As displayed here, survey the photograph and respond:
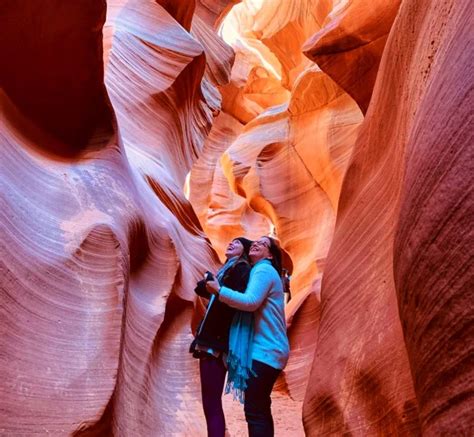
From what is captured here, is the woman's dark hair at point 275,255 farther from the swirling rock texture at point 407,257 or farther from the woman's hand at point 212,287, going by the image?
the woman's hand at point 212,287

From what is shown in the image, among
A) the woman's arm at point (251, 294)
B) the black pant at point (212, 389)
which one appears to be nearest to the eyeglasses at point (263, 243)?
the woman's arm at point (251, 294)

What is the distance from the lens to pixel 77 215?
12.0 feet

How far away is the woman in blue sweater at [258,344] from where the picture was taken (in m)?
3.27

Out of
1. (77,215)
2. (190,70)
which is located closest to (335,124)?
(190,70)

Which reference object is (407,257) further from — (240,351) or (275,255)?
(275,255)

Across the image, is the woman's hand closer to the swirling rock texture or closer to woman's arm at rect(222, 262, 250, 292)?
woman's arm at rect(222, 262, 250, 292)

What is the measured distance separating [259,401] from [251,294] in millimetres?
552

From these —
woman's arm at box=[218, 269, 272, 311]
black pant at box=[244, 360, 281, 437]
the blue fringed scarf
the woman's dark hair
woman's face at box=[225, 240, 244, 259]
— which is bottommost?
Result: black pant at box=[244, 360, 281, 437]

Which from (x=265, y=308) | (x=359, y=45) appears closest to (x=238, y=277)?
(x=265, y=308)

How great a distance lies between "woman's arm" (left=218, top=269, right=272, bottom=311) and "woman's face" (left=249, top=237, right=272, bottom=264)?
0.24 m

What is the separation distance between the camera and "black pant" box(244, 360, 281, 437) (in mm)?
3227

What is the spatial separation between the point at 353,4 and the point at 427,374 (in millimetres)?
3935

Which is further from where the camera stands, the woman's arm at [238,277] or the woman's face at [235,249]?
the woman's face at [235,249]

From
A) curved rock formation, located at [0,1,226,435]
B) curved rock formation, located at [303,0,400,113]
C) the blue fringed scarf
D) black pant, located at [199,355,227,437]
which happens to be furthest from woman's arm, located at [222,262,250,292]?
curved rock formation, located at [303,0,400,113]
